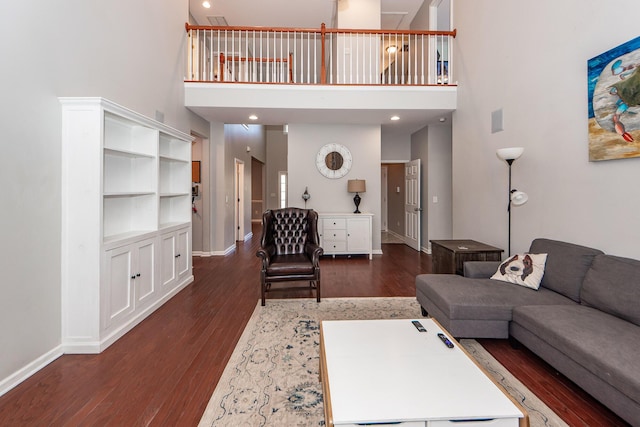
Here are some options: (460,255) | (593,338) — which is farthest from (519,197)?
(593,338)

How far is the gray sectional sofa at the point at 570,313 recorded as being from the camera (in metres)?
1.59

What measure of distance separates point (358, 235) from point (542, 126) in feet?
11.6

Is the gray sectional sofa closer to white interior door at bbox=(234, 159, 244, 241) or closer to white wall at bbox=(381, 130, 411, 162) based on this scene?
white wall at bbox=(381, 130, 411, 162)

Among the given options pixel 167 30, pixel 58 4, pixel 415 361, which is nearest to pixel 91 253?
pixel 58 4

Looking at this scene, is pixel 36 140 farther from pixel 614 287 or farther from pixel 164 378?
pixel 614 287

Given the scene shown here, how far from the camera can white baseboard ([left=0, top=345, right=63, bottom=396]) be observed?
77.8 inches

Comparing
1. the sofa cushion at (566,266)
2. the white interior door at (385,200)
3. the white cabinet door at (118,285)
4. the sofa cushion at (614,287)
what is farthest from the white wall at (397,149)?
the white cabinet door at (118,285)

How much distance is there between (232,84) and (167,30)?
3.47 feet

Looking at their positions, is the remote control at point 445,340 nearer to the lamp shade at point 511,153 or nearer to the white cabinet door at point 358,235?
the lamp shade at point 511,153

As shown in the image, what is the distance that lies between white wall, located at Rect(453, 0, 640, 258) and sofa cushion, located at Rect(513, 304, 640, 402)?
2.23 feet

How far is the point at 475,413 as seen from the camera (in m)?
1.24

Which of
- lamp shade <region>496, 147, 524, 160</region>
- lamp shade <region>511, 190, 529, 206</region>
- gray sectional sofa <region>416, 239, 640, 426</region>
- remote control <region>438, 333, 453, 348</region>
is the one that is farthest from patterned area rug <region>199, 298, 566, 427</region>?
lamp shade <region>496, 147, 524, 160</region>

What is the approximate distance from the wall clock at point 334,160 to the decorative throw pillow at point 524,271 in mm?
3835

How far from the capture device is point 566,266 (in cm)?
256
